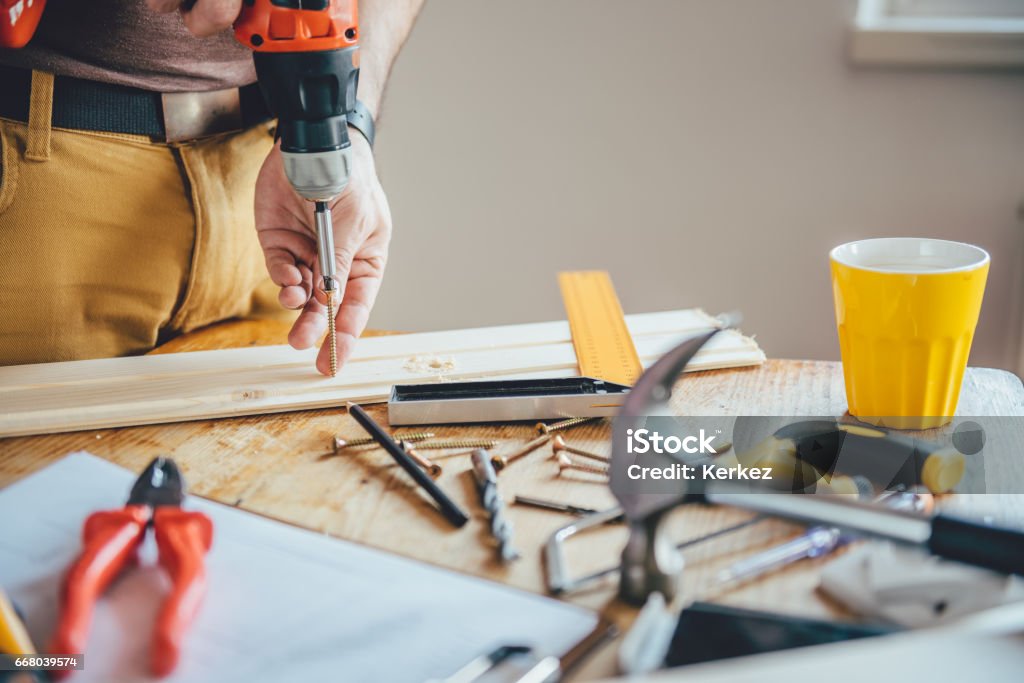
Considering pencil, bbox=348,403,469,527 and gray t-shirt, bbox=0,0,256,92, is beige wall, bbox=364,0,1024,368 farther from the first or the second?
pencil, bbox=348,403,469,527

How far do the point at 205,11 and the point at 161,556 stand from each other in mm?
479

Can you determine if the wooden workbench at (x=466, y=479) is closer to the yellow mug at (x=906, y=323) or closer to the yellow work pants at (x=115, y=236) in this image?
the yellow mug at (x=906, y=323)

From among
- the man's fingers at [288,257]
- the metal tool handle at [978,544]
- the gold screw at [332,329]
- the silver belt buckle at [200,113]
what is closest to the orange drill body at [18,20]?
the silver belt buckle at [200,113]

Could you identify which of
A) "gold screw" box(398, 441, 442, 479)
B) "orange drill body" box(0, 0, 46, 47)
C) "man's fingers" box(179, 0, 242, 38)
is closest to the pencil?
"gold screw" box(398, 441, 442, 479)

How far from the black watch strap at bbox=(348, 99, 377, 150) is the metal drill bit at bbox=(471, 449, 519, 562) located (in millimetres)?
494

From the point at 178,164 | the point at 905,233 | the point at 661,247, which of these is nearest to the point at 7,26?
the point at 178,164

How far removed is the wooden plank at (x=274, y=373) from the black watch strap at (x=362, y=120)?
0.83 ft

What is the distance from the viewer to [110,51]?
101 cm

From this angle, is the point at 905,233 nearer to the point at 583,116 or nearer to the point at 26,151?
the point at 583,116

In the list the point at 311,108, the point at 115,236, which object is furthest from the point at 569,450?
the point at 115,236

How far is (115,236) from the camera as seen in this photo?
1078mm

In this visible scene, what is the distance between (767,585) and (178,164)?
884mm

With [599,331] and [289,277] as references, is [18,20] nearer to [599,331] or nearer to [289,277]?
[289,277]

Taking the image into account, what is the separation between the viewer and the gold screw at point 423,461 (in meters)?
0.70
